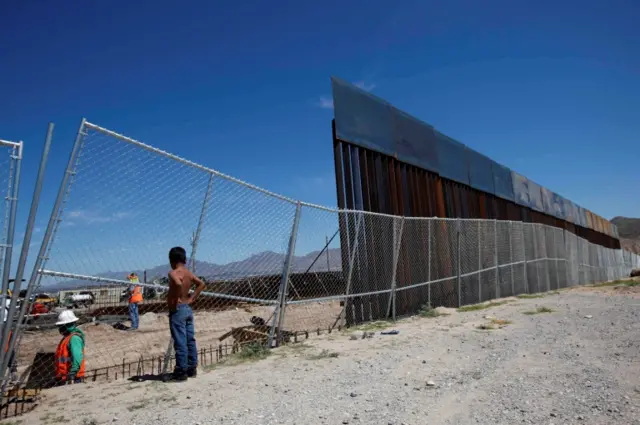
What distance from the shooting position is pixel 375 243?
29.5ft

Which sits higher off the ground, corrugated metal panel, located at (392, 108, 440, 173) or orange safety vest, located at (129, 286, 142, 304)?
corrugated metal panel, located at (392, 108, 440, 173)

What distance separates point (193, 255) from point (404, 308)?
583cm

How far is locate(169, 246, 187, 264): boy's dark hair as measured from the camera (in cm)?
469

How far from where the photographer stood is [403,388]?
3988 mm

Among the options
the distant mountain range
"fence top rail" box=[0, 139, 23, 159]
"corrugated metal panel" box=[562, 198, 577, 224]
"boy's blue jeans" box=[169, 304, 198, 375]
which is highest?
"corrugated metal panel" box=[562, 198, 577, 224]

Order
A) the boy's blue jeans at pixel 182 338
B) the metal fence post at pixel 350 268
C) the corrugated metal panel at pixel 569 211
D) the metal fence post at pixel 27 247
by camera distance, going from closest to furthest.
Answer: the metal fence post at pixel 27 247
the boy's blue jeans at pixel 182 338
the metal fence post at pixel 350 268
the corrugated metal panel at pixel 569 211

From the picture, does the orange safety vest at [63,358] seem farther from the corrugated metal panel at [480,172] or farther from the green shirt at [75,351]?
the corrugated metal panel at [480,172]

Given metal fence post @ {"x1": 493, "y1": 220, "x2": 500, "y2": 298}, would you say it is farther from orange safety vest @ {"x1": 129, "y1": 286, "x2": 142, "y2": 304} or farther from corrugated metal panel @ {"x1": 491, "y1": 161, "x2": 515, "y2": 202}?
orange safety vest @ {"x1": 129, "y1": 286, "x2": 142, "y2": 304}

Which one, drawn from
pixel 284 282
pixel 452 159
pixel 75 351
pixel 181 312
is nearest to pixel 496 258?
pixel 452 159

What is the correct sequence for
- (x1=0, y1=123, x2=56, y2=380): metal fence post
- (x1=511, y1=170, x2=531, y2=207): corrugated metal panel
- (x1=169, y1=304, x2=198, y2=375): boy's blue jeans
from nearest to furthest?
(x1=0, y1=123, x2=56, y2=380): metal fence post < (x1=169, y1=304, x2=198, y2=375): boy's blue jeans < (x1=511, y1=170, x2=531, y2=207): corrugated metal panel

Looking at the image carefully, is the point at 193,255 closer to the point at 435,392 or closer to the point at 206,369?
the point at 206,369

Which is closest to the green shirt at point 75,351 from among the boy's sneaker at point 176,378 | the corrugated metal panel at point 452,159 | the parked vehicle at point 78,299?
the parked vehicle at point 78,299

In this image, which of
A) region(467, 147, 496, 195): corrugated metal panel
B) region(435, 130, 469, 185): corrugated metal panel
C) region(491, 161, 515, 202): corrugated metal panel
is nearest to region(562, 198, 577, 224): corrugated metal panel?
region(491, 161, 515, 202): corrugated metal panel

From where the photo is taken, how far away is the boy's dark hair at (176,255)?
4.69m
